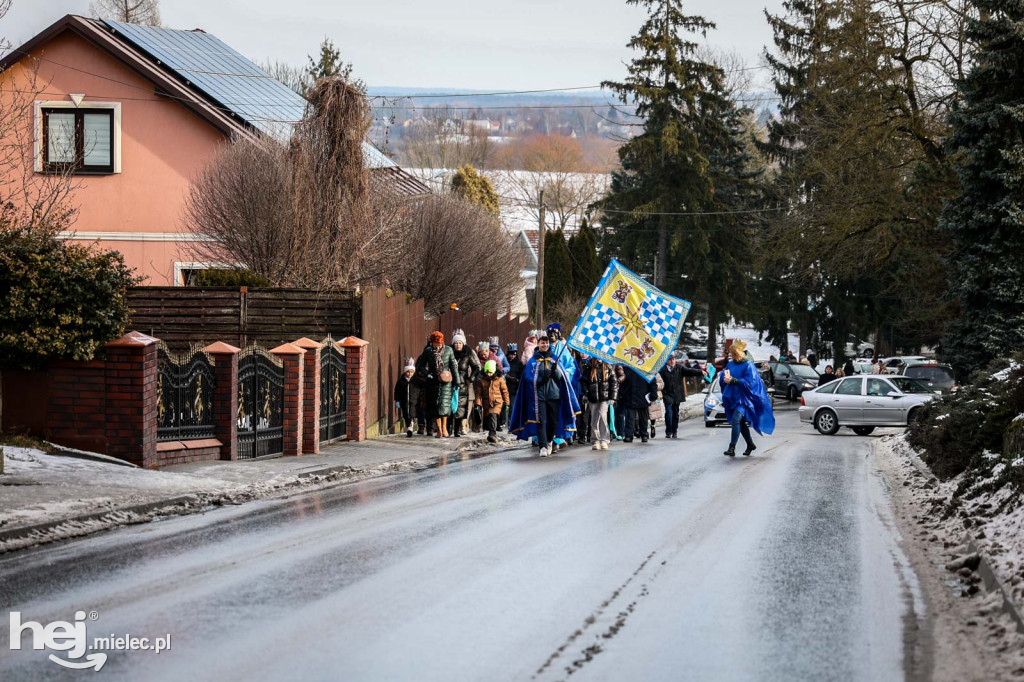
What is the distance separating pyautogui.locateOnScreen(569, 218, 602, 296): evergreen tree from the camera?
6316cm

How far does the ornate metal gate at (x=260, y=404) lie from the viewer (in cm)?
1698

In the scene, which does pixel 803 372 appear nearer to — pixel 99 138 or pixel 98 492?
pixel 99 138

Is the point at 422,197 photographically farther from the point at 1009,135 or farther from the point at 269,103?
the point at 1009,135

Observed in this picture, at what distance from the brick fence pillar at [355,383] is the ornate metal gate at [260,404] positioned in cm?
265

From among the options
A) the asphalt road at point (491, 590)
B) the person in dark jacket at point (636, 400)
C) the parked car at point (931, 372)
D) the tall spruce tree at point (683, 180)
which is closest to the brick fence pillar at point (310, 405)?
the asphalt road at point (491, 590)

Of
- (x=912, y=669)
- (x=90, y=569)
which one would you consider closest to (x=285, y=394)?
(x=90, y=569)

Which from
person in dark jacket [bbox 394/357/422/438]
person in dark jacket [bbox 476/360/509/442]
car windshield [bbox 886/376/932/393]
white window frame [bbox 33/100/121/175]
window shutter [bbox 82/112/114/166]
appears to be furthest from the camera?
car windshield [bbox 886/376/932/393]

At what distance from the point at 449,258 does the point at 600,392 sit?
15.9m

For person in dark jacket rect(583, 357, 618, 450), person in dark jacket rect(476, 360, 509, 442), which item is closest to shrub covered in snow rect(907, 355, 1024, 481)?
person in dark jacket rect(583, 357, 618, 450)

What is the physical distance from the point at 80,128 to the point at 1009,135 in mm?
20947

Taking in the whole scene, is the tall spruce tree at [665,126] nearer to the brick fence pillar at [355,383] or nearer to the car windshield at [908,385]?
the car windshield at [908,385]

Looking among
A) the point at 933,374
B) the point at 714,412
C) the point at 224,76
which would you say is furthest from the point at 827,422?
the point at 224,76

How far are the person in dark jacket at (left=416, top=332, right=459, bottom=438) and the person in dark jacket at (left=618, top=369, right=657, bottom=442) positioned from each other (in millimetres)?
3176

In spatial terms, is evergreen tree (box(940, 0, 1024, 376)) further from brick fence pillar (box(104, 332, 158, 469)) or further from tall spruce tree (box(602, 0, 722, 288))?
tall spruce tree (box(602, 0, 722, 288))
